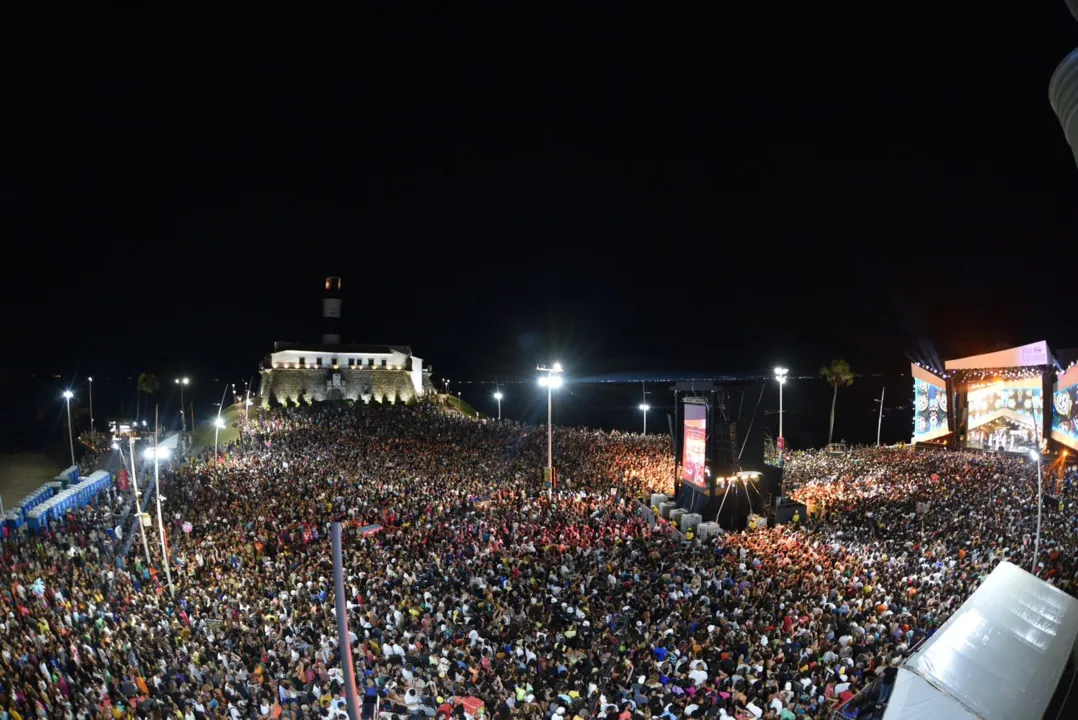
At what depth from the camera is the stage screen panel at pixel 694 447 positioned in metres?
20.1

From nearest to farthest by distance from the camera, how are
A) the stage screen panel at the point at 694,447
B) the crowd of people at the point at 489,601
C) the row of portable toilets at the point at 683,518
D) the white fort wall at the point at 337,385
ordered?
the crowd of people at the point at 489,601 → the row of portable toilets at the point at 683,518 → the stage screen panel at the point at 694,447 → the white fort wall at the point at 337,385

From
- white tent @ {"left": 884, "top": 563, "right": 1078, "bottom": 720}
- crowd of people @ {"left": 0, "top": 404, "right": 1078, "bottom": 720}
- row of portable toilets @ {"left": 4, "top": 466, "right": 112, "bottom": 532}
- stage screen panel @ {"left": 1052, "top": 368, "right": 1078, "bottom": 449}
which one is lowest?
row of portable toilets @ {"left": 4, "top": 466, "right": 112, "bottom": 532}

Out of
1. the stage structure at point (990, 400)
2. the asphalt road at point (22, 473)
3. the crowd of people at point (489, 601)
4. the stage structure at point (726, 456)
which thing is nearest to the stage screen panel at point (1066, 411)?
the stage structure at point (990, 400)

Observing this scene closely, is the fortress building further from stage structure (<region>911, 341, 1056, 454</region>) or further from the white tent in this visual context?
the white tent

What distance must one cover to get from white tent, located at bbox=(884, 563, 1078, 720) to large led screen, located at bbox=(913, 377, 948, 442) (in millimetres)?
36923

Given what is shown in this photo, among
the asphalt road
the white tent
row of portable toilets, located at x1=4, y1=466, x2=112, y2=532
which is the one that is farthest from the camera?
the asphalt road

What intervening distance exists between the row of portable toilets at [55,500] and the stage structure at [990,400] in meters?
42.5

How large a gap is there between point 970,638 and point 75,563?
59.5 ft

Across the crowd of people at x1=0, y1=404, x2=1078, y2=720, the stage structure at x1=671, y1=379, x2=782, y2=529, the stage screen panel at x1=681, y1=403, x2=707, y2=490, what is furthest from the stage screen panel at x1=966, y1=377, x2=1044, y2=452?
the stage screen panel at x1=681, y1=403, x2=707, y2=490

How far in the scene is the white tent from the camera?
6.02 m

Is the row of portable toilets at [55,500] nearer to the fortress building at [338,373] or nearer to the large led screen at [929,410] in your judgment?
the fortress building at [338,373]

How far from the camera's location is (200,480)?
21656 millimetres

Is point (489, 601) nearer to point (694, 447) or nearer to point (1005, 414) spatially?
point (694, 447)

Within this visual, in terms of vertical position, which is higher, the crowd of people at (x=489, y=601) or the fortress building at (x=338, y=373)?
the fortress building at (x=338, y=373)
